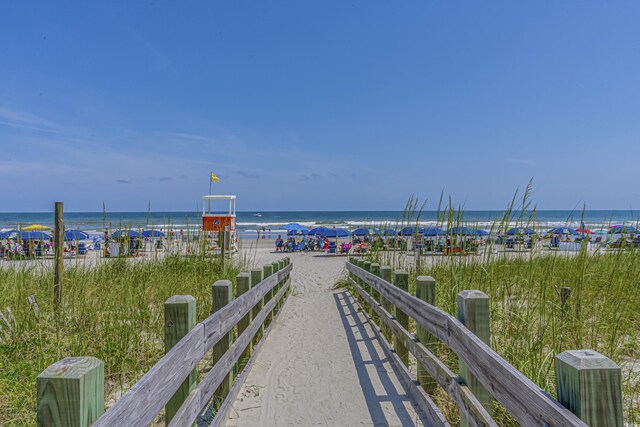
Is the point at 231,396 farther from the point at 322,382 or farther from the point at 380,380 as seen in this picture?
the point at 380,380

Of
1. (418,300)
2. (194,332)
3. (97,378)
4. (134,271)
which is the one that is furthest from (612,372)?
(134,271)

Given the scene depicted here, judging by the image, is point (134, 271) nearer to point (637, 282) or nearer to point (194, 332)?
point (194, 332)

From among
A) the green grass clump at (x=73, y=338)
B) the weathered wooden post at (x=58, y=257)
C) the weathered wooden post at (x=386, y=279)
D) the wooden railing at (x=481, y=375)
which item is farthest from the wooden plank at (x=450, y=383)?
the weathered wooden post at (x=58, y=257)

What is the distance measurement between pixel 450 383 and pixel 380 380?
1.46 metres

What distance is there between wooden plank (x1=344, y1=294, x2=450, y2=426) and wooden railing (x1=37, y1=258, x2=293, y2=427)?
4.77ft

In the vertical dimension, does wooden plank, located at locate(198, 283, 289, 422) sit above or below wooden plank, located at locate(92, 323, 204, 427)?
below

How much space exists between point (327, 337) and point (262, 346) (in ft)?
3.17

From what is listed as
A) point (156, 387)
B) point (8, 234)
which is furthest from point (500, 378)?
point (8, 234)

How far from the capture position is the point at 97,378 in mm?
1167

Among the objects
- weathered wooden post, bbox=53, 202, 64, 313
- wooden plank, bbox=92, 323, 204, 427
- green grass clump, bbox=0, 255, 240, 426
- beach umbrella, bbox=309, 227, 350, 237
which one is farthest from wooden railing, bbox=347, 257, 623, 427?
beach umbrella, bbox=309, 227, 350, 237

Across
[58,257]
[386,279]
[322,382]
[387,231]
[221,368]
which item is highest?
[387,231]

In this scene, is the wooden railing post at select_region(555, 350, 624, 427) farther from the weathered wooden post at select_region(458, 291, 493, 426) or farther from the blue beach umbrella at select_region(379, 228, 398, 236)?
the blue beach umbrella at select_region(379, 228, 398, 236)

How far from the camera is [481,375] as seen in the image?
6.51 ft

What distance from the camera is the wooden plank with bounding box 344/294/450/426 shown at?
8.68ft
